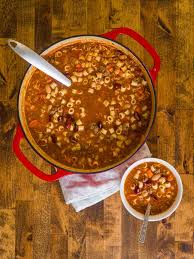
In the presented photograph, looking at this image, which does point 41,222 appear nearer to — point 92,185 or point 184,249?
point 92,185

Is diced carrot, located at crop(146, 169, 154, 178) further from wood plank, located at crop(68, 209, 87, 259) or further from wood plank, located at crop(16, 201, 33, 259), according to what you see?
wood plank, located at crop(16, 201, 33, 259)

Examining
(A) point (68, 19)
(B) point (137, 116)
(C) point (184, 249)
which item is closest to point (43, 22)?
(A) point (68, 19)

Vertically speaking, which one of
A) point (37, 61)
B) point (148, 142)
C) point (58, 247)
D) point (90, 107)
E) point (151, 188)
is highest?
point (37, 61)

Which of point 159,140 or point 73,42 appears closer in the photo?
point 73,42

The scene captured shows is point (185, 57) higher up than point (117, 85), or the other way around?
point (185, 57)

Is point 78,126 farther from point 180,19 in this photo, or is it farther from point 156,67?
point 180,19

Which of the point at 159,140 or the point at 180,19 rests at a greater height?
the point at 180,19

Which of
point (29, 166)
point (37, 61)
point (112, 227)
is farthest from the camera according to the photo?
point (112, 227)

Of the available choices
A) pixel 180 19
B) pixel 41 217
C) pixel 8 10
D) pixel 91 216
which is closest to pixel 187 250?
pixel 91 216
